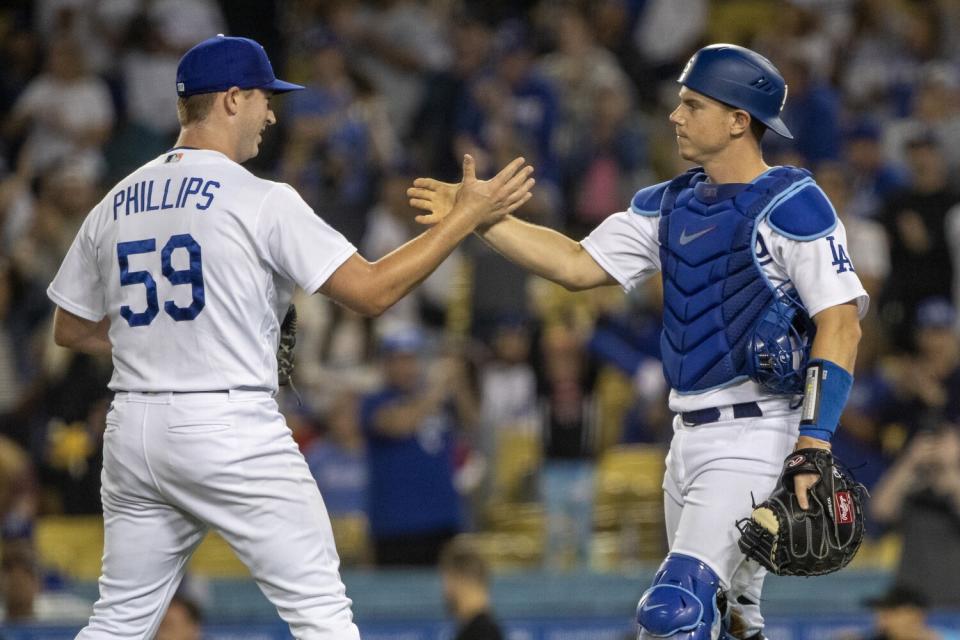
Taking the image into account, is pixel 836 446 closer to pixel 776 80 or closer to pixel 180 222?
pixel 776 80

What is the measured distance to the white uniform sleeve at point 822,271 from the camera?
15.2 feet

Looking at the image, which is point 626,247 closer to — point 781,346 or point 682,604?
point 781,346

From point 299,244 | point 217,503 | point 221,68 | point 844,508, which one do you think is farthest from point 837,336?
point 221,68

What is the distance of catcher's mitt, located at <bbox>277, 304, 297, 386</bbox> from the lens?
5.13m

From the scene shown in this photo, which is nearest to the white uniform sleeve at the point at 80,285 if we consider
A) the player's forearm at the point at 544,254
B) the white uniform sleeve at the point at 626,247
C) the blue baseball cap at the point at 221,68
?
the blue baseball cap at the point at 221,68

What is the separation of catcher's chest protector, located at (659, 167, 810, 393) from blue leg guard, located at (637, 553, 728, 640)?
1.92 feet

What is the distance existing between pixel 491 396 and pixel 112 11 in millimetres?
4775

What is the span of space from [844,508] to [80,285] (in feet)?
8.09

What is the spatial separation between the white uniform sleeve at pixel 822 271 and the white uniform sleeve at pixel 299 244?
1.34 meters

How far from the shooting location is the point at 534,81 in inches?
486

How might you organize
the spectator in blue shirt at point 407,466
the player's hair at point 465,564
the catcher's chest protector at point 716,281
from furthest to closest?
the spectator in blue shirt at point 407,466, the player's hair at point 465,564, the catcher's chest protector at point 716,281

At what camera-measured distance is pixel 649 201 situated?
5.28m

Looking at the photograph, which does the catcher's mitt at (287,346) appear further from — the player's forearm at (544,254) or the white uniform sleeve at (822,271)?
the white uniform sleeve at (822,271)

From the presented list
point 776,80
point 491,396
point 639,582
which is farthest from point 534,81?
point 776,80
